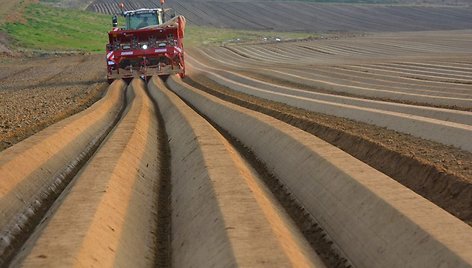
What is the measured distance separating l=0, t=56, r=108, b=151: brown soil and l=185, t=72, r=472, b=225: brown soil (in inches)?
194

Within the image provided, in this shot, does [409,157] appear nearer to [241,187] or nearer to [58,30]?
[241,187]

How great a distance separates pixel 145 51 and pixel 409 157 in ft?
51.5

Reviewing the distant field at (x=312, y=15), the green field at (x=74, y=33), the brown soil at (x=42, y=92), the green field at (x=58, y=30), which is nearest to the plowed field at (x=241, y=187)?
the brown soil at (x=42, y=92)

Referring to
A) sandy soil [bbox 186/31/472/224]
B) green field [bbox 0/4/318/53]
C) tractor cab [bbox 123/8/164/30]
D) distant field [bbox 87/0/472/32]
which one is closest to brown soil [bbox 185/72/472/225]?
sandy soil [bbox 186/31/472/224]

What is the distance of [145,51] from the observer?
2184 cm

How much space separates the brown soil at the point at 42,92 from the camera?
11.7m

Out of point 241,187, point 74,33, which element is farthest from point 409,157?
point 74,33

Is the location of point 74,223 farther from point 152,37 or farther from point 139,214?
point 152,37

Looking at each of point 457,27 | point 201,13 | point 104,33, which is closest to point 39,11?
point 104,33

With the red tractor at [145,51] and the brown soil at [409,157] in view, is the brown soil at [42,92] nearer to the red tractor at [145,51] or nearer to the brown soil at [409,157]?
the red tractor at [145,51]

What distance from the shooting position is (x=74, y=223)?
542 centimetres

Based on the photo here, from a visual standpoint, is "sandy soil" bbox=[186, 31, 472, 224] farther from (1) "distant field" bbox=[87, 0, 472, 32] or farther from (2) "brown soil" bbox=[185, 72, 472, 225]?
(1) "distant field" bbox=[87, 0, 472, 32]

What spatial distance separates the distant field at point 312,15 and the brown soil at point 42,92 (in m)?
34.5

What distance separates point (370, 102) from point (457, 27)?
51.9 metres
